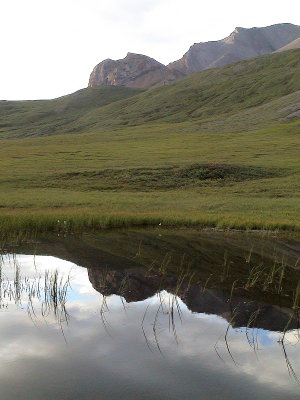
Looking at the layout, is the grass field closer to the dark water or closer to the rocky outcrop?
the dark water

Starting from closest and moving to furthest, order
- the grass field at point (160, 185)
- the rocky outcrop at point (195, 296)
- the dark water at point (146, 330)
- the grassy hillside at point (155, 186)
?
the dark water at point (146, 330) < the rocky outcrop at point (195, 296) < the grass field at point (160, 185) < the grassy hillside at point (155, 186)

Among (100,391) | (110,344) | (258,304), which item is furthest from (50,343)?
(258,304)

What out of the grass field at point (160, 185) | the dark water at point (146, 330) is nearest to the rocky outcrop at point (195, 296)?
the dark water at point (146, 330)

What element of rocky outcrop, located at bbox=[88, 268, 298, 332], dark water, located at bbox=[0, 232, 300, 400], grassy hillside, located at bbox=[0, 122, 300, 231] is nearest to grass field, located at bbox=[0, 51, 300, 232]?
grassy hillside, located at bbox=[0, 122, 300, 231]

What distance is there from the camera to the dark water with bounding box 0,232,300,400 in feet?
35.1

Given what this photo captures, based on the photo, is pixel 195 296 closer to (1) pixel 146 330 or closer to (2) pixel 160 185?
(1) pixel 146 330

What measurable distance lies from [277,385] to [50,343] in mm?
5926

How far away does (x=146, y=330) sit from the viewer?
13781 mm

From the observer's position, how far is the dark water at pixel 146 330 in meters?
10.7

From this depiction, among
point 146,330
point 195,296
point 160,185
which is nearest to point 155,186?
point 160,185

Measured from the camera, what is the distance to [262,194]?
4656 cm

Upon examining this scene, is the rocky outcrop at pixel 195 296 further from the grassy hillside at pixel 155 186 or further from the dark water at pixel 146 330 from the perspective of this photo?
the grassy hillside at pixel 155 186

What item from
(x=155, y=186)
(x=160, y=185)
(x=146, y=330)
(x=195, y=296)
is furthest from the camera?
(x=160, y=185)

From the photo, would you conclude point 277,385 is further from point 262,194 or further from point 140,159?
point 140,159
